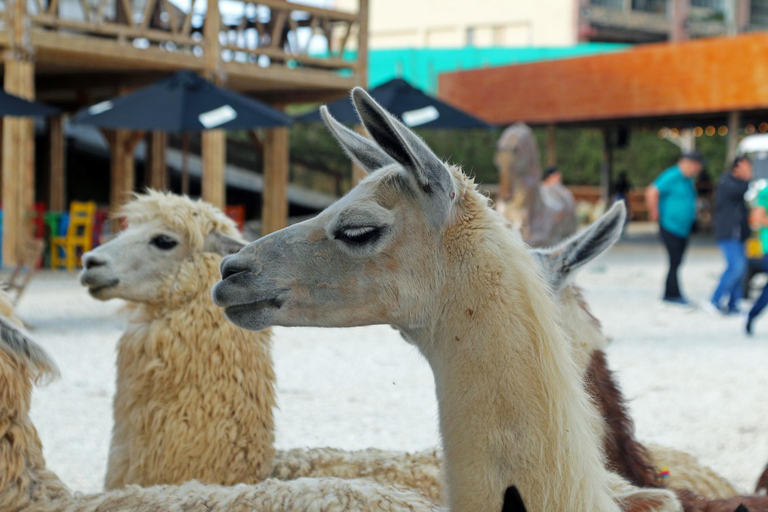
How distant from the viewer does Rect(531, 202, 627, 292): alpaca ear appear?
8.47 feet

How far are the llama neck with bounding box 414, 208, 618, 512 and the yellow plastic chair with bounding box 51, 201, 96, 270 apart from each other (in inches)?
530

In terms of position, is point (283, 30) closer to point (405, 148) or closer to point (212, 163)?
point (212, 163)

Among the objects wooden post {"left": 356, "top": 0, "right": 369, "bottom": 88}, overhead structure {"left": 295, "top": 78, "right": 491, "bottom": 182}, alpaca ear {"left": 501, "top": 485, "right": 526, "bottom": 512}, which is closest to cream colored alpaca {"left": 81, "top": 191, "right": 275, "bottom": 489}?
alpaca ear {"left": 501, "top": 485, "right": 526, "bottom": 512}

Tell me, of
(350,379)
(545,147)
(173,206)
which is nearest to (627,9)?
(545,147)

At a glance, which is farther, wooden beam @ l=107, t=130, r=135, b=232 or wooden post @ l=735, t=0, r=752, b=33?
wooden post @ l=735, t=0, r=752, b=33

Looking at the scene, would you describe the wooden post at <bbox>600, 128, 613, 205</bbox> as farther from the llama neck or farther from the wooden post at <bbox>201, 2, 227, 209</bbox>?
the llama neck

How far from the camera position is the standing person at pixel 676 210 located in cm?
1095

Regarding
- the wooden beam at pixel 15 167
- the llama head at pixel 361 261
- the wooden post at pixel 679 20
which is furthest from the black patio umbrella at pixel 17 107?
the wooden post at pixel 679 20

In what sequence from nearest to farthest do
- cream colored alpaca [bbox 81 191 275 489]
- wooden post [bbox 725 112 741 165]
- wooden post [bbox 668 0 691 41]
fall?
1. cream colored alpaca [bbox 81 191 275 489]
2. wooden post [bbox 725 112 741 165]
3. wooden post [bbox 668 0 691 41]

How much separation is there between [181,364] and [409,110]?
9044 millimetres

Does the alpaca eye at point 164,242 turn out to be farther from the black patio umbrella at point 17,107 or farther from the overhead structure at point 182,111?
the black patio umbrella at point 17,107

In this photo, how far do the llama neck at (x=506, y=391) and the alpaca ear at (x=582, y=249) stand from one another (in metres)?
0.60

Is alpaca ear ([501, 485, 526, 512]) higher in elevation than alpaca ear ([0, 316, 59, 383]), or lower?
lower

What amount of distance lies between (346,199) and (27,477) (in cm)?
112
